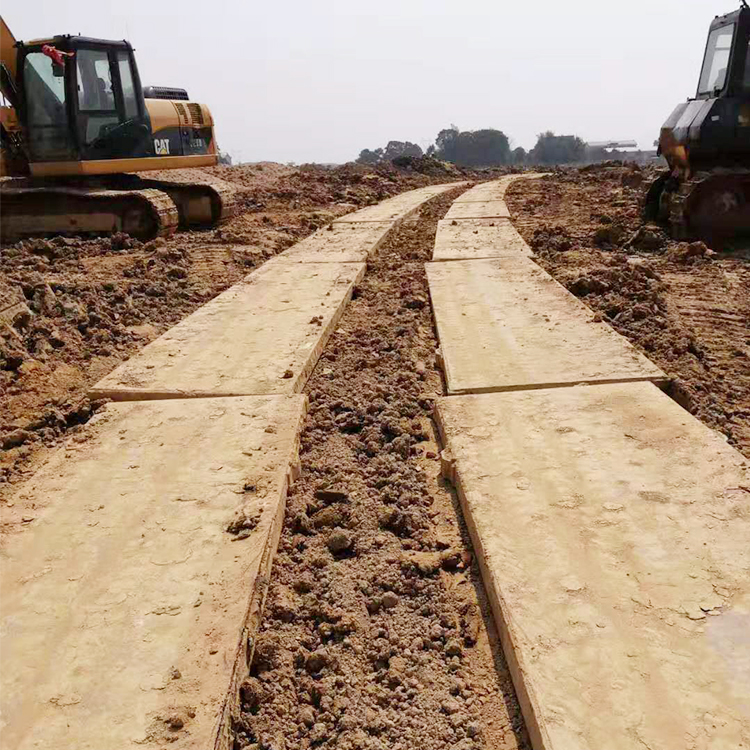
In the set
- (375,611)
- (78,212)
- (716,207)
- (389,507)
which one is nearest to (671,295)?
(716,207)

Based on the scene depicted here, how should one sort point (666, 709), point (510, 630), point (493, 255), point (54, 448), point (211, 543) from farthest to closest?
1. point (493, 255)
2. point (54, 448)
3. point (211, 543)
4. point (510, 630)
5. point (666, 709)

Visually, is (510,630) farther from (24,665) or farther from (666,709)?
(24,665)

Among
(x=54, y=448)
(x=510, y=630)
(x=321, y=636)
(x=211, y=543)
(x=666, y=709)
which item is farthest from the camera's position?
(x=54, y=448)

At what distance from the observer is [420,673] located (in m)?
1.84

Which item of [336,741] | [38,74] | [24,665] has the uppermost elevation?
[38,74]

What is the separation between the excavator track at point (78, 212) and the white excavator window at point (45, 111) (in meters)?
0.50

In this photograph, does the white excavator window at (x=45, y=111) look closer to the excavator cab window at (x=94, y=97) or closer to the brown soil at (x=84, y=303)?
the excavator cab window at (x=94, y=97)

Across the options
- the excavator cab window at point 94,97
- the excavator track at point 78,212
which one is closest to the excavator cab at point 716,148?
the excavator track at point 78,212

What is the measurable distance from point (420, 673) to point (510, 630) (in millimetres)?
271

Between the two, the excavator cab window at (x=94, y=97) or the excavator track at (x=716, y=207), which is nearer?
the excavator track at (x=716, y=207)

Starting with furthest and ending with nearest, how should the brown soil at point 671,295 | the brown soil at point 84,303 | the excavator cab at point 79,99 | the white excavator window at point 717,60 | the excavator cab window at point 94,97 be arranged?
the excavator cab window at point 94,97 → the excavator cab at point 79,99 → the white excavator window at point 717,60 → the brown soil at point 671,295 → the brown soil at point 84,303

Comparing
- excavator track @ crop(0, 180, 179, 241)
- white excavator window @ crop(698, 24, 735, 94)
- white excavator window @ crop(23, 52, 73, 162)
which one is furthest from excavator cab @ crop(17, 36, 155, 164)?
white excavator window @ crop(698, 24, 735, 94)

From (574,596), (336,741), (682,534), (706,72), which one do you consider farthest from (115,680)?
(706,72)

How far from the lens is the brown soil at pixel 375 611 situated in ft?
5.54
